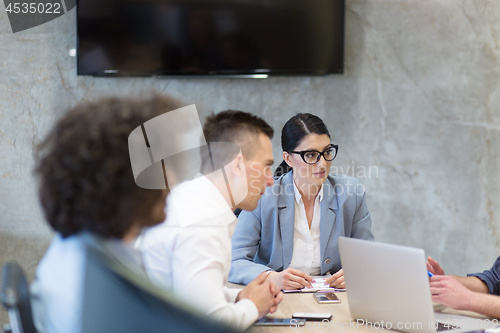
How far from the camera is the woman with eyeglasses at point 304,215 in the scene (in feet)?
6.65

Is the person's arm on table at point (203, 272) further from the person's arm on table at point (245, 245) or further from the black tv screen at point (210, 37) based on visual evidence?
the black tv screen at point (210, 37)

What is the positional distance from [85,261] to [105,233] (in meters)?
0.06

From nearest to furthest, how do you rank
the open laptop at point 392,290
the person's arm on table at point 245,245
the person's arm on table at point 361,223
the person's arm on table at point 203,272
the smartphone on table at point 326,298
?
the person's arm on table at point 203,272 < the open laptop at point 392,290 < the smartphone on table at point 326,298 < the person's arm on table at point 245,245 < the person's arm on table at point 361,223

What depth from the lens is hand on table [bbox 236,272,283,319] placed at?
1.28 m

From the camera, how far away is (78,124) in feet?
2.70

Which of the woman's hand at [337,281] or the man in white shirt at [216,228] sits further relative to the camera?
the woman's hand at [337,281]

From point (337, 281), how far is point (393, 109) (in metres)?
1.74

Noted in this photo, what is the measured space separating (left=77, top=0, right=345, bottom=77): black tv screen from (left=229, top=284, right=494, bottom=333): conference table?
5.56 feet

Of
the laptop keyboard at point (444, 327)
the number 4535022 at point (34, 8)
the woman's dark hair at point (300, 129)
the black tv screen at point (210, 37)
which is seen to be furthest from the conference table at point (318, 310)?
the number 4535022 at point (34, 8)

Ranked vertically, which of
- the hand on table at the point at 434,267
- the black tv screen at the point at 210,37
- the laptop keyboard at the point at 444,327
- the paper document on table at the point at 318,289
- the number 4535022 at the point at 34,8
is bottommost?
the paper document on table at the point at 318,289

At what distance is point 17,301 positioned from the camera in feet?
2.68

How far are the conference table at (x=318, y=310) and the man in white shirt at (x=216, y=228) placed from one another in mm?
69

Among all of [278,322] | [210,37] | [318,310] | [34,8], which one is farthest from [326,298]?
[34,8]

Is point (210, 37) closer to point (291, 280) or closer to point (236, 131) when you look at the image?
point (236, 131)
